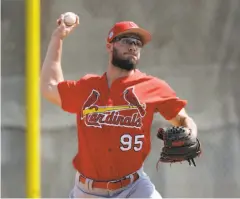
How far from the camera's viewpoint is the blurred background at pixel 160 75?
5309 mm

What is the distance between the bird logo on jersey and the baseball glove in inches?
7.3

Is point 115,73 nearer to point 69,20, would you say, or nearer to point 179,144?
point 69,20

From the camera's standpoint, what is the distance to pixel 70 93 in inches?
164

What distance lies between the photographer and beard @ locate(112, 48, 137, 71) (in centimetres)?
414

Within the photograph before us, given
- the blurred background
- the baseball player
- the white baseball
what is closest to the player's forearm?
the baseball player

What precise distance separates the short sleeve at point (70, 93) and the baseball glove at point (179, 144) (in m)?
0.54

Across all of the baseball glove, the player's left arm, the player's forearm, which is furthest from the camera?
the player's forearm

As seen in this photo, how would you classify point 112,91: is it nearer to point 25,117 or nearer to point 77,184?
point 77,184

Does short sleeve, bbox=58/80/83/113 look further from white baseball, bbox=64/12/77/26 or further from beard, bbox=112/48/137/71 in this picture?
white baseball, bbox=64/12/77/26

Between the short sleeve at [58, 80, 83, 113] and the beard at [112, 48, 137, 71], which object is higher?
the beard at [112, 48, 137, 71]

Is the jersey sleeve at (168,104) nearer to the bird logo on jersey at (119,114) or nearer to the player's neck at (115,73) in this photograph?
the bird logo on jersey at (119,114)

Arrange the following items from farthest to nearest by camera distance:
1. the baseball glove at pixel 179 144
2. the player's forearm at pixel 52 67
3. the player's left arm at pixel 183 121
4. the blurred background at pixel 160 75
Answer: the blurred background at pixel 160 75 < the player's forearm at pixel 52 67 < the player's left arm at pixel 183 121 < the baseball glove at pixel 179 144

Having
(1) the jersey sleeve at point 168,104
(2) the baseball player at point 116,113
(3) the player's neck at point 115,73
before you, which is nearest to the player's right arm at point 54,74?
(2) the baseball player at point 116,113

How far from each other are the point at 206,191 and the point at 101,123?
1.89 m
